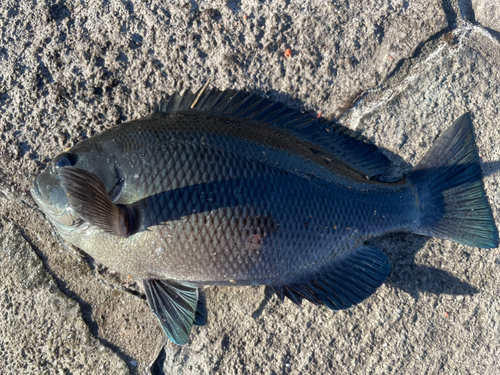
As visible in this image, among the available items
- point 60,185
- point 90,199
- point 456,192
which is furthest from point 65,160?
point 456,192

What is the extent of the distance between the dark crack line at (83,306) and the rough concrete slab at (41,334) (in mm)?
25

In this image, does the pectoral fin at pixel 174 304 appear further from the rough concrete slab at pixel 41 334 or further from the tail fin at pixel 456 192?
the tail fin at pixel 456 192

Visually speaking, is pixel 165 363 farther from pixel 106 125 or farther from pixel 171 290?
pixel 106 125

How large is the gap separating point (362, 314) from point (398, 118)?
4.13 ft

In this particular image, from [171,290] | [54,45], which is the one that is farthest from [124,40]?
[171,290]

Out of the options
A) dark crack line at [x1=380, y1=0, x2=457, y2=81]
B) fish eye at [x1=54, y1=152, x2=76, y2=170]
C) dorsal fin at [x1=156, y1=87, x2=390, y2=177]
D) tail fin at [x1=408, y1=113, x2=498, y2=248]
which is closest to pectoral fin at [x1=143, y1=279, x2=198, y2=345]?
fish eye at [x1=54, y1=152, x2=76, y2=170]

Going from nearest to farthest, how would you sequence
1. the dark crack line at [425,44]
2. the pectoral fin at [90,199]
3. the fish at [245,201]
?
the pectoral fin at [90,199] → the fish at [245,201] → the dark crack line at [425,44]

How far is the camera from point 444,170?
202 centimetres

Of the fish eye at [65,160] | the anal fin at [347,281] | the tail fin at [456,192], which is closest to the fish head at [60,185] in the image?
the fish eye at [65,160]

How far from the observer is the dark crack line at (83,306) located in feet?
7.01

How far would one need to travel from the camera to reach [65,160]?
172cm

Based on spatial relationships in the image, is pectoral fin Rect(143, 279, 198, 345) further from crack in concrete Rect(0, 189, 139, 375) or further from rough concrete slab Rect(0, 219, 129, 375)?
rough concrete slab Rect(0, 219, 129, 375)

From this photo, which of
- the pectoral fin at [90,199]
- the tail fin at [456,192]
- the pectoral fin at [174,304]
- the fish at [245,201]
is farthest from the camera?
the tail fin at [456,192]

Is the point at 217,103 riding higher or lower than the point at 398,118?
lower
